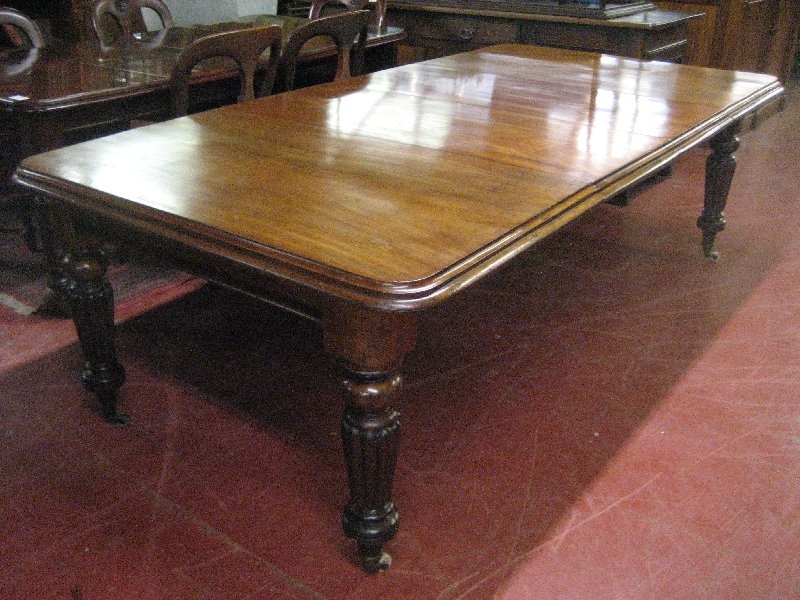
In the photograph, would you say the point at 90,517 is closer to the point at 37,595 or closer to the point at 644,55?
the point at 37,595

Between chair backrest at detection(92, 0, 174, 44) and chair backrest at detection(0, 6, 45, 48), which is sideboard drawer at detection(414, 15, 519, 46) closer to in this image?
chair backrest at detection(92, 0, 174, 44)

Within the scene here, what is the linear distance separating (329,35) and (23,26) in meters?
1.02

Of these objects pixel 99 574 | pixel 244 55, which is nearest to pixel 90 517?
pixel 99 574

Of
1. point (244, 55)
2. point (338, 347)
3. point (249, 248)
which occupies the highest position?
point (244, 55)

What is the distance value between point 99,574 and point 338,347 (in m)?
0.65

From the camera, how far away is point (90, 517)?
1.58 meters

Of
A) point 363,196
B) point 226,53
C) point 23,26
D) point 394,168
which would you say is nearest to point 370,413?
point 363,196

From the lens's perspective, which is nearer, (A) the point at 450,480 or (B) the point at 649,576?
(B) the point at 649,576

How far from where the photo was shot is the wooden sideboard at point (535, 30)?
10.8 feet

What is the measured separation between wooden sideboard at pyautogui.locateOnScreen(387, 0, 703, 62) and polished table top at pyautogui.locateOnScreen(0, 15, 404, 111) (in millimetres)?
1008

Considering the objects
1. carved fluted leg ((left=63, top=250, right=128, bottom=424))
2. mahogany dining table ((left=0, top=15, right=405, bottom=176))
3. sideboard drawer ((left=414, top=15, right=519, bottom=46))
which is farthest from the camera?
sideboard drawer ((left=414, top=15, right=519, bottom=46))

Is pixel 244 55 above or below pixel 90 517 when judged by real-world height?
above

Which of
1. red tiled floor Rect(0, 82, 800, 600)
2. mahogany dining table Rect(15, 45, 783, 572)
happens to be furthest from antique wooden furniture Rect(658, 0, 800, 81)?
mahogany dining table Rect(15, 45, 783, 572)

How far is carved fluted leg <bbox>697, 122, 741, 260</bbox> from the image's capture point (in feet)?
8.28
